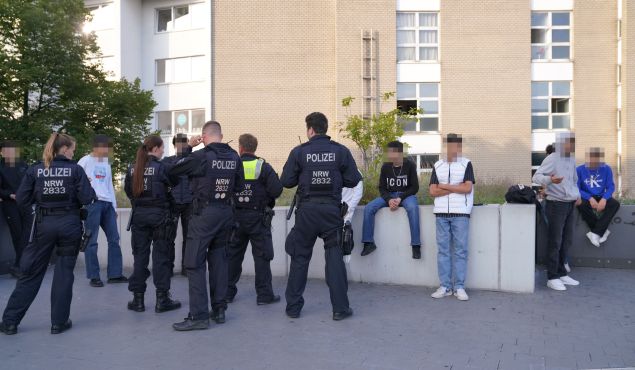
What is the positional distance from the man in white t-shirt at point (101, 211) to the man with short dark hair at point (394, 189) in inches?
137

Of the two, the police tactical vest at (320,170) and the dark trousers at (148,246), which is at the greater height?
Answer: the police tactical vest at (320,170)

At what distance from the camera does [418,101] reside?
28.9 metres

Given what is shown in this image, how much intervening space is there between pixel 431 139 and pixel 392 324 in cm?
2357

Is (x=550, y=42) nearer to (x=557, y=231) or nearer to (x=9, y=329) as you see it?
(x=557, y=231)

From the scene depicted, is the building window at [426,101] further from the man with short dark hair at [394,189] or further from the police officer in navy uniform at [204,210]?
the police officer in navy uniform at [204,210]

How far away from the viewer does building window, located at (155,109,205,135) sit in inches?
1198

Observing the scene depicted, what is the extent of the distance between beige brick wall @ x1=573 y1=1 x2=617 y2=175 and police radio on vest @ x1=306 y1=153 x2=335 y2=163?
2602 centimetres

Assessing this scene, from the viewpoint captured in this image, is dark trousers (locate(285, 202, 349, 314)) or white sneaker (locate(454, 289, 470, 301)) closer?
dark trousers (locate(285, 202, 349, 314))

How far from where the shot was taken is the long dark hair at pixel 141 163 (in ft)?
20.6

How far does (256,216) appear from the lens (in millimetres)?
6609

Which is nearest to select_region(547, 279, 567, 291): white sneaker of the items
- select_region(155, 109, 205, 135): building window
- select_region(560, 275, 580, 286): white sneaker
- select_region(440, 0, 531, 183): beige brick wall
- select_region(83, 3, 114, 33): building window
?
select_region(560, 275, 580, 286): white sneaker

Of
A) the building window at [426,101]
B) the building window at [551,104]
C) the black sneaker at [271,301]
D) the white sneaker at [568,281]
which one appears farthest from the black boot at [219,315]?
the building window at [551,104]

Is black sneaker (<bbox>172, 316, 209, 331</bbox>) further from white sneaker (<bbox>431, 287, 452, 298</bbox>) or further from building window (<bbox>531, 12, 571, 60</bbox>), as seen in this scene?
building window (<bbox>531, 12, 571, 60</bbox>)

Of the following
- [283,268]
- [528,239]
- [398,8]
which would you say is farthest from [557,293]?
[398,8]
